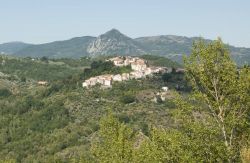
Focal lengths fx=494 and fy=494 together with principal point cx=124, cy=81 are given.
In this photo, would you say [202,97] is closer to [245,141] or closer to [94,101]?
[245,141]

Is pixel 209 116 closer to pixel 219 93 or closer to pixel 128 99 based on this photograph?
pixel 219 93

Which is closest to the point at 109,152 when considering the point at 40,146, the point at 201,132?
the point at 201,132

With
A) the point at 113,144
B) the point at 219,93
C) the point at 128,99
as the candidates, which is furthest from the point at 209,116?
the point at 128,99

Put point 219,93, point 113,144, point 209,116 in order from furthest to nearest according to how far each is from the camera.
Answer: point 113,144 < point 219,93 < point 209,116

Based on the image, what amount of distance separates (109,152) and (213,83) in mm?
12669

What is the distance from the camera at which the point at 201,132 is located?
→ 39.4 m

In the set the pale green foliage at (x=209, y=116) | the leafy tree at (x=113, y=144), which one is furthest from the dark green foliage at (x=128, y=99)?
the pale green foliage at (x=209, y=116)

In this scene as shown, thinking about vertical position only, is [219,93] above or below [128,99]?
above

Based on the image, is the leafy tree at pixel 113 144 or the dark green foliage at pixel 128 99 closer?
the leafy tree at pixel 113 144

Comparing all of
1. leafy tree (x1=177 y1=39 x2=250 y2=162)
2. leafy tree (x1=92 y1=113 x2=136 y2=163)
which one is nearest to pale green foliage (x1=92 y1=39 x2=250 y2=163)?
leafy tree (x1=177 y1=39 x2=250 y2=162)

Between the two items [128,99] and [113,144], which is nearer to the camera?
[113,144]

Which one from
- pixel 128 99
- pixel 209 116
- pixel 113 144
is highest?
pixel 209 116

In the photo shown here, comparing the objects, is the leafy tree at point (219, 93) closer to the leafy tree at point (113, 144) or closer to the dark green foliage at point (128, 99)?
the leafy tree at point (113, 144)

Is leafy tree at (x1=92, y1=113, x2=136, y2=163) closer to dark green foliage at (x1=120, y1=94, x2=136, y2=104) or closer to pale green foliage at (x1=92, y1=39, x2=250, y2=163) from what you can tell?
pale green foliage at (x1=92, y1=39, x2=250, y2=163)
